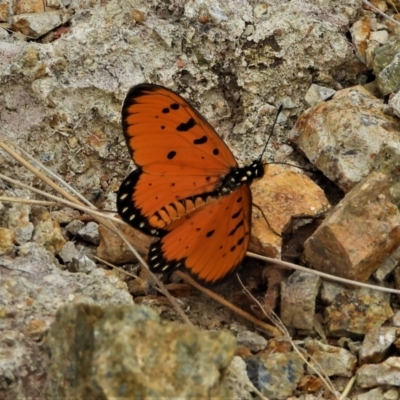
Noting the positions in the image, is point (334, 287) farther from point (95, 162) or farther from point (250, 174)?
point (95, 162)

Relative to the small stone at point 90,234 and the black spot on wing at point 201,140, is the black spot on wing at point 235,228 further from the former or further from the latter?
the small stone at point 90,234

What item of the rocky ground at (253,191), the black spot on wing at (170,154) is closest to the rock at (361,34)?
the rocky ground at (253,191)

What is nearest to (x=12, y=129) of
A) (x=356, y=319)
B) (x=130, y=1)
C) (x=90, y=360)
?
(x=130, y=1)

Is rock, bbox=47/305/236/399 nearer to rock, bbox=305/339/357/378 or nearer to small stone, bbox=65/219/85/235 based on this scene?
rock, bbox=305/339/357/378

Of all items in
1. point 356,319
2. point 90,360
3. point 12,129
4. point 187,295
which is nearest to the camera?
point 90,360

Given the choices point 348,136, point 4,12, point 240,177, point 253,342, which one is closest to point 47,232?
point 240,177
